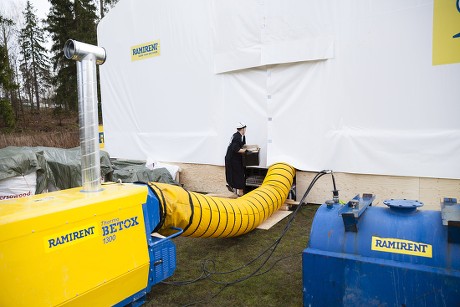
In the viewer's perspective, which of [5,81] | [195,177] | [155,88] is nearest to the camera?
[195,177]

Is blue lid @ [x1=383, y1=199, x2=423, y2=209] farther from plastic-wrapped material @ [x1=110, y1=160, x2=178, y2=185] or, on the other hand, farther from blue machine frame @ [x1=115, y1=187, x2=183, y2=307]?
plastic-wrapped material @ [x1=110, y1=160, x2=178, y2=185]

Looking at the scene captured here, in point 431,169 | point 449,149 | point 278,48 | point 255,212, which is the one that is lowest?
point 255,212

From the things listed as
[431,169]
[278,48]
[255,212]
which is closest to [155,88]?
[278,48]

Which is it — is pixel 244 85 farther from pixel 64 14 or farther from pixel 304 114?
pixel 64 14

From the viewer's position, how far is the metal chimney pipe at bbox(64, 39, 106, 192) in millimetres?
2453

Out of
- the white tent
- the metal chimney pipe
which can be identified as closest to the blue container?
the metal chimney pipe

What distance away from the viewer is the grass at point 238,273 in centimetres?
288

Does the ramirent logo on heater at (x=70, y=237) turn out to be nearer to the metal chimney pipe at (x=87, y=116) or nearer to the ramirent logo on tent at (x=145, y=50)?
the metal chimney pipe at (x=87, y=116)

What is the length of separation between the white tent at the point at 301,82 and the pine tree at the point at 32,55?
62.0ft

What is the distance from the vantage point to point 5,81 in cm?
1447

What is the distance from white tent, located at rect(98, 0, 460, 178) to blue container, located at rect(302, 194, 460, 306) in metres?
2.73

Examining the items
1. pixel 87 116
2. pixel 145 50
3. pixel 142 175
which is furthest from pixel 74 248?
pixel 145 50

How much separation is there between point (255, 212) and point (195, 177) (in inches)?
122

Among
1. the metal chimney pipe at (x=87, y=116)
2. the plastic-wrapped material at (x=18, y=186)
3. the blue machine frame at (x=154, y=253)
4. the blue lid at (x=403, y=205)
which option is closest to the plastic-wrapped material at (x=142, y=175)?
the plastic-wrapped material at (x=18, y=186)
